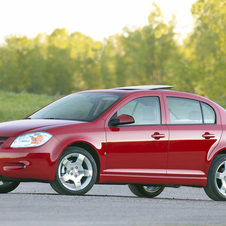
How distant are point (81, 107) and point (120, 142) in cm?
104

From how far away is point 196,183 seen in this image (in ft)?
33.7

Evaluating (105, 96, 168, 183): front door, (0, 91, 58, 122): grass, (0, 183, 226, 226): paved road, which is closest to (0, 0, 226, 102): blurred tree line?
(0, 91, 58, 122): grass

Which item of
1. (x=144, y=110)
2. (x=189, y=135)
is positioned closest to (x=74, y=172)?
(x=144, y=110)

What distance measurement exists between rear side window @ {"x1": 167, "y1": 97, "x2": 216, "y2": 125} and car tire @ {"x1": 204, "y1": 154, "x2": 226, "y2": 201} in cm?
70

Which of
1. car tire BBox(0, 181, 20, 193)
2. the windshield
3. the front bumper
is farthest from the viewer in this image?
car tire BBox(0, 181, 20, 193)

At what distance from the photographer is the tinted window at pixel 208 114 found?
1060cm

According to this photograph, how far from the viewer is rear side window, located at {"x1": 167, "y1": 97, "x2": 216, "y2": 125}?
33.3 ft

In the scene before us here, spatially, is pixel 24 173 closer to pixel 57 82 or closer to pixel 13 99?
pixel 13 99

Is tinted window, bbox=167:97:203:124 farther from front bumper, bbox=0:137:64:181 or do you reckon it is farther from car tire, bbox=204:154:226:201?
front bumper, bbox=0:137:64:181

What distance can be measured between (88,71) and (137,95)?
99.9 m

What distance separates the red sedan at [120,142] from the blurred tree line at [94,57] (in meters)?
78.2

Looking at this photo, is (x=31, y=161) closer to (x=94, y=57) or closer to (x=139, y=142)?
(x=139, y=142)

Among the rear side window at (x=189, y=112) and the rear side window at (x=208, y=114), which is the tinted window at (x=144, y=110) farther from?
the rear side window at (x=208, y=114)

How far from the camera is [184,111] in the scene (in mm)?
10422
